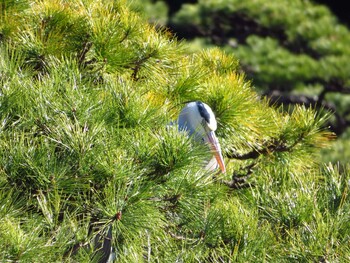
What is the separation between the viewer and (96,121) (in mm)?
1357

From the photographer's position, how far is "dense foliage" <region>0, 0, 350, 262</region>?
49.8 inches

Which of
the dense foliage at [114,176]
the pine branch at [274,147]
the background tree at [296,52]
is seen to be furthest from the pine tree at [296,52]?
the dense foliage at [114,176]

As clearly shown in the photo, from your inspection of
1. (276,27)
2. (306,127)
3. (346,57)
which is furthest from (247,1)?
(306,127)

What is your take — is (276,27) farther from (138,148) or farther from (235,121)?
(138,148)

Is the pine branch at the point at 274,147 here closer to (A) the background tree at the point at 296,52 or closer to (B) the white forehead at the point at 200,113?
(B) the white forehead at the point at 200,113

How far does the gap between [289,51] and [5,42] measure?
270 centimetres

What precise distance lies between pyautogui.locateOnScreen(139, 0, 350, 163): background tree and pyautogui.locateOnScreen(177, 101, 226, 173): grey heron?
225 cm

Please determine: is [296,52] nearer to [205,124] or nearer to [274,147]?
[274,147]

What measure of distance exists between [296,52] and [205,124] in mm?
2614

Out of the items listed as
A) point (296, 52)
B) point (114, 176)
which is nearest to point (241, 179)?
point (114, 176)

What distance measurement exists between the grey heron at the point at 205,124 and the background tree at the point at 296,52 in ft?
7.37

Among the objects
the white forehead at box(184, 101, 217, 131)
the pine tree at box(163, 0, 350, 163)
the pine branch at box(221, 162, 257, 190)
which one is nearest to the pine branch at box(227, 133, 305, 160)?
the pine branch at box(221, 162, 257, 190)

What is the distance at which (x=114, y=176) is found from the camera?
128 centimetres

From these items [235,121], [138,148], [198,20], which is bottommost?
[198,20]
